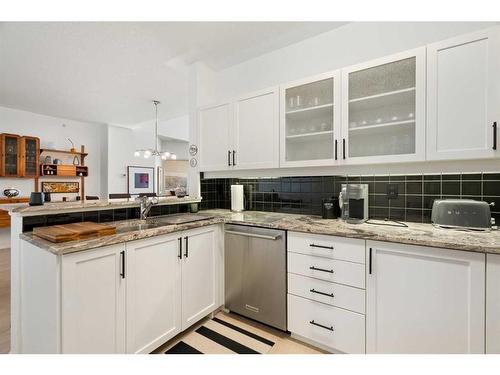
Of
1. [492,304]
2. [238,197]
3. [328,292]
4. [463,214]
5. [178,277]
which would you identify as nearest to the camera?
[492,304]

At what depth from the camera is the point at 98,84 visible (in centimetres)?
337

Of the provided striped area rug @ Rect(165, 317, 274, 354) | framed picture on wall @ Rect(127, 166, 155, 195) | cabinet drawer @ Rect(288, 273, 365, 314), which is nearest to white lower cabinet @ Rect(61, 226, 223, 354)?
striped area rug @ Rect(165, 317, 274, 354)

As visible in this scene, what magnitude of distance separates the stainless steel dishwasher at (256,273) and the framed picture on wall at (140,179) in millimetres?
4939

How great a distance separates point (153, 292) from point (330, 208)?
1491 mm

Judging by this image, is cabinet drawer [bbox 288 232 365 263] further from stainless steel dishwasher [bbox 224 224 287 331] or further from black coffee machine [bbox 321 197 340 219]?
black coffee machine [bbox 321 197 340 219]

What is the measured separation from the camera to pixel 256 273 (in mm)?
1863

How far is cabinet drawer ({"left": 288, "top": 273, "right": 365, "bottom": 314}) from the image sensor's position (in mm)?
1463

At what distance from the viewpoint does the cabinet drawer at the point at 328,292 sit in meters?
1.46

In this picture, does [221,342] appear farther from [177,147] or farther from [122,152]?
[177,147]

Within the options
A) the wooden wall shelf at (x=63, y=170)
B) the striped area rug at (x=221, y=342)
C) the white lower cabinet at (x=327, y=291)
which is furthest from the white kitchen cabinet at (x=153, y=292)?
the wooden wall shelf at (x=63, y=170)

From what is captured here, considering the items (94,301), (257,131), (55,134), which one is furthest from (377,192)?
(55,134)

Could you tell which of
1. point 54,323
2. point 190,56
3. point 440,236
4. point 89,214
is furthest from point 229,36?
point 54,323

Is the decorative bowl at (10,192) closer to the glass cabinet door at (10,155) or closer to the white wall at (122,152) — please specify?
the glass cabinet door at (10,155)
